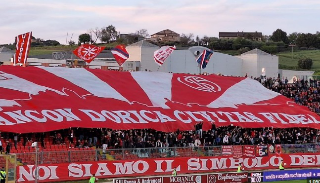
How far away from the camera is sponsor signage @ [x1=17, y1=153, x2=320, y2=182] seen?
119ft

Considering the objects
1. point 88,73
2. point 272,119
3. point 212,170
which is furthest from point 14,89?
point 272,119

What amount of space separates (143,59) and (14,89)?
91.6ft

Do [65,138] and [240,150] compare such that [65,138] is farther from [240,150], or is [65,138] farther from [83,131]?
[240,150]

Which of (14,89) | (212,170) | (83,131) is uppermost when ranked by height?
(14,89)

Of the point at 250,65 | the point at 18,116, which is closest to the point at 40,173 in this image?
the point at 18,116

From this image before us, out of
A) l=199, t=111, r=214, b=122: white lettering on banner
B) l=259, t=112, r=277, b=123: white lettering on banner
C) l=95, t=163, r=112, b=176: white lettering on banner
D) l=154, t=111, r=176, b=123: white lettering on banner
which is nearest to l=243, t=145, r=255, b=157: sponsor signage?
l=199, t=111, r=214, b=122: white lettering on banner

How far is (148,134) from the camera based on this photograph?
4781 centimetres

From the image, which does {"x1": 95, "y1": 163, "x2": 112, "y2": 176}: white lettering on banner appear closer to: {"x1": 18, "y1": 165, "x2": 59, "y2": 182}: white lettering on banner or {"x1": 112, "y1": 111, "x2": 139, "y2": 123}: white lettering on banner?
{"x1": 18, "y1": 165, "x2": 59, "y2": 182}: white lettering on banner

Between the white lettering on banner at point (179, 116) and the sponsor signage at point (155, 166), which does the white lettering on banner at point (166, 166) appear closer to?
the sponsor signage at point (155, 166)

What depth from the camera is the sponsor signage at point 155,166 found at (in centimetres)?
3622

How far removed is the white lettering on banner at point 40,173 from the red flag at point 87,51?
18.0 m

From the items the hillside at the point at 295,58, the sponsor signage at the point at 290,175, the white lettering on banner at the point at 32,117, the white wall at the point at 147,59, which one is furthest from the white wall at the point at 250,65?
the white lettering on banner at the point at 32,117

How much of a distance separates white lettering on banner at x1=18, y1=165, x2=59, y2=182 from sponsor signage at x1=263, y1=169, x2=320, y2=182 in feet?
44.2

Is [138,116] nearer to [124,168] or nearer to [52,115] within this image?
[52,115]
